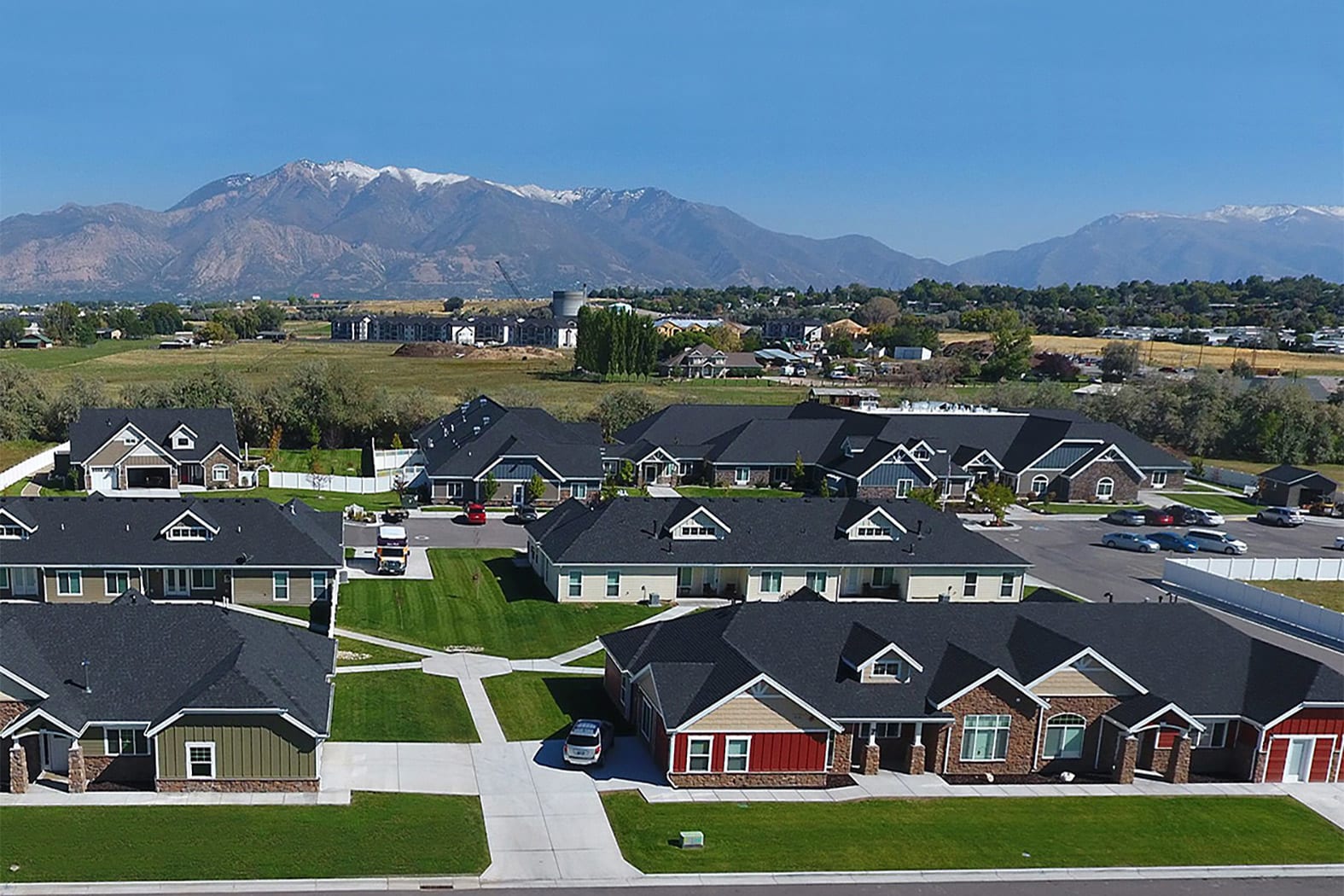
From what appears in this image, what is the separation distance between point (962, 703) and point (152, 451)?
2363 inches

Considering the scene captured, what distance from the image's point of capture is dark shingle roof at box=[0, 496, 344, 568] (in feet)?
147

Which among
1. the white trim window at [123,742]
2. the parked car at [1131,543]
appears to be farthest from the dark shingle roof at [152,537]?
the parked car at [1131,543]

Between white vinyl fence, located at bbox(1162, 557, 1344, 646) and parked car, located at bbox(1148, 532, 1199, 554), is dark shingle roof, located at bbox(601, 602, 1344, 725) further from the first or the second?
parked car, located at bbox(1148, 532, 1199, 554)

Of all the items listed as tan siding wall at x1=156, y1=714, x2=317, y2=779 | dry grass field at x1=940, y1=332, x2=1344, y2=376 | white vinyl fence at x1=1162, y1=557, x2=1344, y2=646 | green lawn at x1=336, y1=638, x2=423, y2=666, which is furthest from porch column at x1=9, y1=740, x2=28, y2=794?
dry grass field at x1=940, y1=332, x2=1344, y2=376

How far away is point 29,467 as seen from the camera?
73312 millimetres

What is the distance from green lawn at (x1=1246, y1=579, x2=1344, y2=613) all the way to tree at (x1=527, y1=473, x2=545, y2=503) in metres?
42.9

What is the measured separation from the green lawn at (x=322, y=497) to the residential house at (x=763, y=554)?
1954cm

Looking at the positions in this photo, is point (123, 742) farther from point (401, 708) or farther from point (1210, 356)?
point (1210, 356)

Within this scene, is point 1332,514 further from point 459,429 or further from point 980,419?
point 459,429

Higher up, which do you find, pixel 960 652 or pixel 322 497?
pixel 960 652

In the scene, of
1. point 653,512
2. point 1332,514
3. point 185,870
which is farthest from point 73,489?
point 1332,514

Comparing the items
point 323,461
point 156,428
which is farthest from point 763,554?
point 323,461

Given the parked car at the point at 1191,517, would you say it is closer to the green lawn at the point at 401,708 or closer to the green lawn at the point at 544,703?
the green lawn at the point at 544,703

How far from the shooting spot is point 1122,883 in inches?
1027
